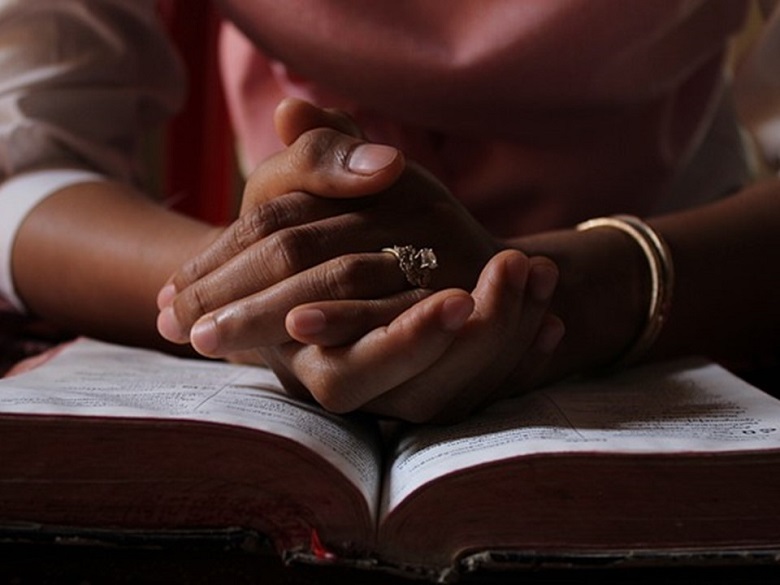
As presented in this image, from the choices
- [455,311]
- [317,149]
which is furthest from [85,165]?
[455,311]

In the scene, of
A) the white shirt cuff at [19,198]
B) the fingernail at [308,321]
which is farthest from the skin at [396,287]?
the white shirt cuff at [19,198]

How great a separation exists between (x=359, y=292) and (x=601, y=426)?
0.42 ft

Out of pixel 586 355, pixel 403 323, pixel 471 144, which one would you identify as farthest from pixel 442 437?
pixel 471 144

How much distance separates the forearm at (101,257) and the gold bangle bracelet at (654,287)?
10.4 inches

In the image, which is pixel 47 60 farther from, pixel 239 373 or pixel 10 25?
pixel 239 373

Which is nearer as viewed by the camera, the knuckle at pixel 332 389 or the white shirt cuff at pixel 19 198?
the knuckle at pixel 332 389

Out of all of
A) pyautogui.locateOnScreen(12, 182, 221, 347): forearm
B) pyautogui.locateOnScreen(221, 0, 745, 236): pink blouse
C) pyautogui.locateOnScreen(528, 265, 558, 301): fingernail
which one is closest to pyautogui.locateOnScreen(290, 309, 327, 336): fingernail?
pyautogui.locateOnScreen(528, 265, 558, 301): fingernail

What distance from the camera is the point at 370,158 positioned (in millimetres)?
517

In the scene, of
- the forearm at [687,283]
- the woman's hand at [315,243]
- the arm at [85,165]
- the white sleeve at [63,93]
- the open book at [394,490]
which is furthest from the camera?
the white sleeve at [63,93]

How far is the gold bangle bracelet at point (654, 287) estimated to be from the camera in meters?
0.62

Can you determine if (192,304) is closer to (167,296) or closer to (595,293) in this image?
(167,296)

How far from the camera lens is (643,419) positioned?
491 mm

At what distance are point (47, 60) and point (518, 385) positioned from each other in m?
0.54

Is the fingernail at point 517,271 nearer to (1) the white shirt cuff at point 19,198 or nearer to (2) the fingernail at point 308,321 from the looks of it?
(2) the fingernail at point 308,321
